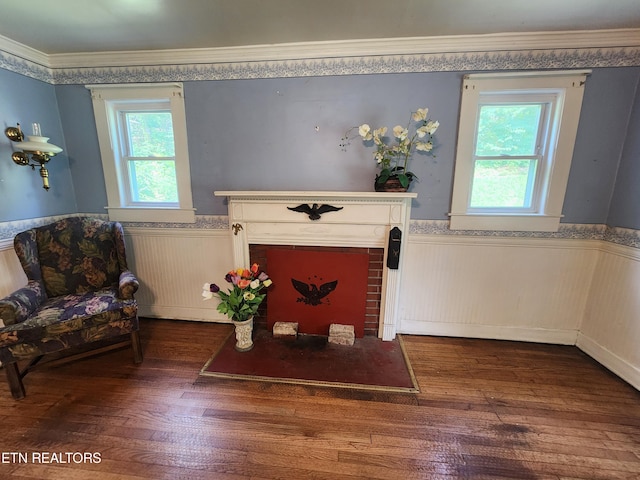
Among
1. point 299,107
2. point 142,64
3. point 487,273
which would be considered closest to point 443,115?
point 299,107

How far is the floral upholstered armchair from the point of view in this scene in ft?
5.18

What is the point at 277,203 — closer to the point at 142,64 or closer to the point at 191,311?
the point at 191,311

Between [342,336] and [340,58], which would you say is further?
[342,336]

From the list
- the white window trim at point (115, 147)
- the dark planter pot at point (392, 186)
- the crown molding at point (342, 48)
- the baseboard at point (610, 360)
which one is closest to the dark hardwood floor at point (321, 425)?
the baseboard at point (610, 360)

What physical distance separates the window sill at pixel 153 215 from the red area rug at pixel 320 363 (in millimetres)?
1173

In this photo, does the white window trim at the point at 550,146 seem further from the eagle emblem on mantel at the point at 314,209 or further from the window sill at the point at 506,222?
the eagle emblem on mantel at the point at 314,209

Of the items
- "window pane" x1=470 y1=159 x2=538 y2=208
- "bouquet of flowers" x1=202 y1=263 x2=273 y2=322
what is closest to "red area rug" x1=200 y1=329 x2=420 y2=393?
"bouquet of flowers" x1=202 y1=263 x2=273 y2=322

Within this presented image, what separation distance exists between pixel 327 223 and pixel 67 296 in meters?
2.09

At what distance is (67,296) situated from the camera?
1.96 metres

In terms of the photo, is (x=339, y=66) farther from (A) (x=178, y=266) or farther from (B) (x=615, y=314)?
(B) (x=615, y=314)

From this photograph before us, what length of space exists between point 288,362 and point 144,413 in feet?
3.00

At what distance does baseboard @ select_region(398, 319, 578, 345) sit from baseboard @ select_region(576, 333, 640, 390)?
78 millimetres

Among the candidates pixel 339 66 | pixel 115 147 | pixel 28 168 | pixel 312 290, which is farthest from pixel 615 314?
pixel 28 168

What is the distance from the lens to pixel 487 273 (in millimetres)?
2174
